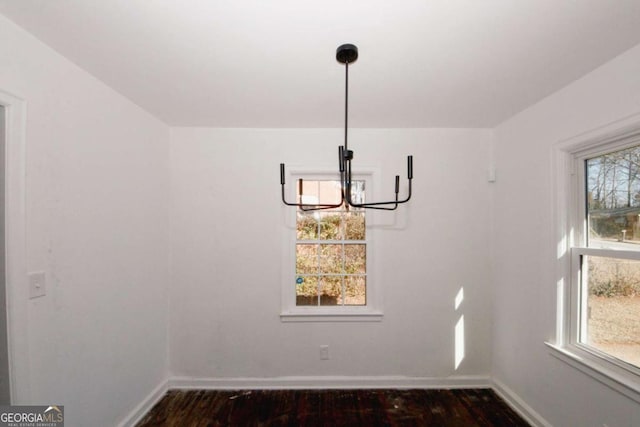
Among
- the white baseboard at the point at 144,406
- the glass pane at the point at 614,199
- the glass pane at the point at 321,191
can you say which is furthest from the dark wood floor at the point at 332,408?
the glass pane at the point at 321,191

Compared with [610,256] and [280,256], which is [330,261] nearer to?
[280,256]

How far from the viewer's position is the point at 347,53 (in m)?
1.46

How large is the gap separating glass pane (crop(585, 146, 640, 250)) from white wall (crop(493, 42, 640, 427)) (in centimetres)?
21

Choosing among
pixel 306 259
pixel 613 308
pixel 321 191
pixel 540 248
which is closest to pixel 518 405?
pixel 613 308

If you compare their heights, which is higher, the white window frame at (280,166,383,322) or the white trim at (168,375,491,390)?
the white window frame at (280,166,383,322)

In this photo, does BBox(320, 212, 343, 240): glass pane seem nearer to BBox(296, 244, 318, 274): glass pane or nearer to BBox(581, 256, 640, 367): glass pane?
BBox(296, 244, 318, 274): glass pane

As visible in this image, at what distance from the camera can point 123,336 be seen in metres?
2.07

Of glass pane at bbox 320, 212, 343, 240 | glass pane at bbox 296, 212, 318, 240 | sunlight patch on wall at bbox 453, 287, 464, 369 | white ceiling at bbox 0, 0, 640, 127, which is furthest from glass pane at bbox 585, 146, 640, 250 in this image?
glass pane at bbox 296, 212, 318, 240

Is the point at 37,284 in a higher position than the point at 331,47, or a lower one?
lower

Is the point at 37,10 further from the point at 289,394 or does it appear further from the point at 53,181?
the point at 289,394

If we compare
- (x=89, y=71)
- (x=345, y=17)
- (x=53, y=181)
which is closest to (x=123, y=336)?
(x=53, y=181)

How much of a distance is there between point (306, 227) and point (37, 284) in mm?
1849

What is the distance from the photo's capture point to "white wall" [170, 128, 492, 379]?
2.64 metres

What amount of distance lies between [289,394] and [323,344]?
0.50 metres
